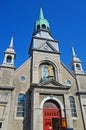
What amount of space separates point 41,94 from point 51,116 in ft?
9.13

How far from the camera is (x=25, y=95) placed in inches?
703

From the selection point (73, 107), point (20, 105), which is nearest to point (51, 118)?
point (73, 107)

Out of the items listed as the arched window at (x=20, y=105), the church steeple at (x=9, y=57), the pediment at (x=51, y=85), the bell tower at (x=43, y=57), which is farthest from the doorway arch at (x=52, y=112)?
the church steeple at (x=9, y=57)

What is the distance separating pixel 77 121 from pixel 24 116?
6661 mm

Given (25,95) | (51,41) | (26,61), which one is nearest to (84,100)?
(25,95)

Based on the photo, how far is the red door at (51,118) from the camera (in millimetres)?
15809

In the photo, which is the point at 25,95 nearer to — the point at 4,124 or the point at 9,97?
the point at 9,97

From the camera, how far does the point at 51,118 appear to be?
16.3 metres

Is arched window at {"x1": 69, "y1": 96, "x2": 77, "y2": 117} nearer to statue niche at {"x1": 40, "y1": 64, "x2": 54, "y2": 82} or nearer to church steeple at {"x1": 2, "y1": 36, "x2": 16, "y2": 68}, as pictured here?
statue niche at {"x1": 40, "y1": 64, "x2": 54, "y2": 82}

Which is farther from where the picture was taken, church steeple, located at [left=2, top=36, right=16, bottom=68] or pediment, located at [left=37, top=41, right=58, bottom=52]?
pediment, located at [left=37, top=41, right=58, bottom=52]

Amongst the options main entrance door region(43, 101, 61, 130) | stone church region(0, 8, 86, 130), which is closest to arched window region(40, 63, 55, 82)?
stone church region(0, 8, 86, 130)

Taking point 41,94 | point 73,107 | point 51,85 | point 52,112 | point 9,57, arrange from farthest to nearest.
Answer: point 9,57 < point 73,107 < point 51,85 < point 41,94 < point 52,112

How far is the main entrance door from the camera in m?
15.8

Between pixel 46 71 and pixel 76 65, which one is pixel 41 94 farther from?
pixel 76 65
